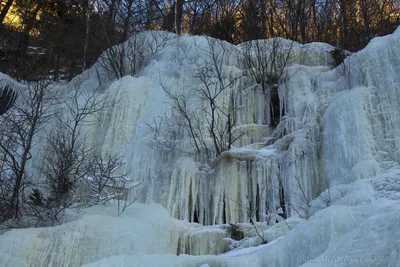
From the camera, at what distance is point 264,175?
26.6ft

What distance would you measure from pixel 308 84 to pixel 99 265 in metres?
6.21

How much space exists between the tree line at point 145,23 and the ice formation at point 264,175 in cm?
355

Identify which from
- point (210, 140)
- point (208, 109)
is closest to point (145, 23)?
point (208, 109)

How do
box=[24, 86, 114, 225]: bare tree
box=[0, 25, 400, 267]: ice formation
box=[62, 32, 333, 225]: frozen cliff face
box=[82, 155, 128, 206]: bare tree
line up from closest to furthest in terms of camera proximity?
box=[0, 25, 400, 267]: ice formation, box=[24, 86, 114, 225]: bare tree, box=[62, 32, 333, 225]: frozen cliff face, box=[82, 155, 128, 206]: bare tree

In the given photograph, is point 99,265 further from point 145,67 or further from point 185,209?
point 145,67

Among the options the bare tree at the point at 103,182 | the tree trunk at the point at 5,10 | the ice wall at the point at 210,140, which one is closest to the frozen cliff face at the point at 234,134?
the ice wall at the point at 210,140

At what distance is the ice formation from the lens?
193 inches

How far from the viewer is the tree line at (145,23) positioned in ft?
45.7

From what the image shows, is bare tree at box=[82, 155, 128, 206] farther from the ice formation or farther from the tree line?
the tree line

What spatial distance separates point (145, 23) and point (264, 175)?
8.91 metres

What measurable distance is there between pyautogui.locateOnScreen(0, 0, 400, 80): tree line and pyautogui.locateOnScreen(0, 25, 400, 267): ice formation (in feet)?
11.7

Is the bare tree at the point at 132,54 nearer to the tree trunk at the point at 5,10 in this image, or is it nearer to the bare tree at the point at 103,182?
the bare tree at the point at 103,182

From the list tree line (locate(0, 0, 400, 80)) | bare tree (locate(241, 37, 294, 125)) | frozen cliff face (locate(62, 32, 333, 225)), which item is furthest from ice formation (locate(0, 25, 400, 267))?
tree line (locate(0, 0, 400, 80))

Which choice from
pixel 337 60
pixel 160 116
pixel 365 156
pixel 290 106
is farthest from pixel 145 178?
pixel 337 60
